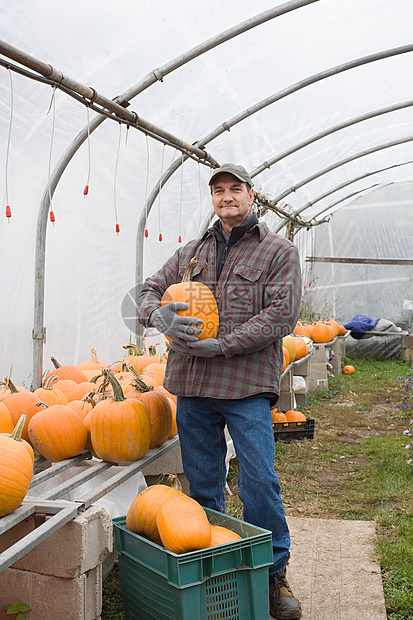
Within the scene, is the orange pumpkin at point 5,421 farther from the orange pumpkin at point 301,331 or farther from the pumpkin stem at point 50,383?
the orange pumpkin at point 301,331

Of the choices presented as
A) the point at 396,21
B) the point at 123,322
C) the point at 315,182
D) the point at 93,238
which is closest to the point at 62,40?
the point at 93,238

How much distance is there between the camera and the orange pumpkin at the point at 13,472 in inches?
77.9

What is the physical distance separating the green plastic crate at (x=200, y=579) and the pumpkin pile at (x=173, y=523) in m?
0.05

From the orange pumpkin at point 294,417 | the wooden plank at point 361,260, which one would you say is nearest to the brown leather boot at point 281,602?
the orange pumpkin at point 294,417

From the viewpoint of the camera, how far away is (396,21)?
213 inches

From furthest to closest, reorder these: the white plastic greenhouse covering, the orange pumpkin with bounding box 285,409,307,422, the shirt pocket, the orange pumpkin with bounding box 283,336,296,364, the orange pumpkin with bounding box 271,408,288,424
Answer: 1. the orange pumpkin with bounding box 283,336,296,364
2. the orange pumpkin with bounding box 285,409,307,422
3. the orange pumpkin with bounding box 271,408,288,424
4. the white plastic greenhouse covering
5. the shirt pocket

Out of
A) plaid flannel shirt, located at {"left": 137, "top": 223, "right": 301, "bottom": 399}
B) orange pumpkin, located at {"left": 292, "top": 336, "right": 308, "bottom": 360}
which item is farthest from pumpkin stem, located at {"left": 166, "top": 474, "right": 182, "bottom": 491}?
orange pumpkin, located at {"left": 292, "top": 336, "right": 308, "bottom": 360}

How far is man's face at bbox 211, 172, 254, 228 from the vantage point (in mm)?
2699

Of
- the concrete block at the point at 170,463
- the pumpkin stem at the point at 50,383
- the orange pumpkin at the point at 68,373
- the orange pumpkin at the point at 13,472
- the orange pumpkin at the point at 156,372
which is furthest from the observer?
the orange pumpkin at the point at 156,372

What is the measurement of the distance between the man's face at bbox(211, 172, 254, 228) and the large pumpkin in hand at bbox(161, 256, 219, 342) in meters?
0.28

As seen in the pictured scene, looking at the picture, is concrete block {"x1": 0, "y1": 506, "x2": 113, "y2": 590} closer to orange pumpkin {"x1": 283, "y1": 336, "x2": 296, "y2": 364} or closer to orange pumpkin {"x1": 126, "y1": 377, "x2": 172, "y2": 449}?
orange pumpkin {"x1": 126, "y1": 377, "x2": 172, "y2": 449}

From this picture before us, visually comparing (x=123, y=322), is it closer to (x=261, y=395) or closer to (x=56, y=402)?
(x=56, y=402)

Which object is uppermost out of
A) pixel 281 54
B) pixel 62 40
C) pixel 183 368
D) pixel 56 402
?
pixel 281 54

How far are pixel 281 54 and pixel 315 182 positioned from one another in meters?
5.02
